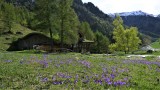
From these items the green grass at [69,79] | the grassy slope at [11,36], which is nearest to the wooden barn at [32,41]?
the grassy slope at [11,36]

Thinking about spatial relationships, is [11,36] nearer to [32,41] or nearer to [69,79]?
[32,41]

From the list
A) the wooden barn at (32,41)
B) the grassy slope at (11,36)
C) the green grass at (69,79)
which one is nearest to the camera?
the green grass at (69,79)

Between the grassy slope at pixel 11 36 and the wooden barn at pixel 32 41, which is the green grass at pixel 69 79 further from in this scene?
the grassy slope at pixel 11 36

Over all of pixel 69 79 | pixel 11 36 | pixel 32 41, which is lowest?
pixel 69 79

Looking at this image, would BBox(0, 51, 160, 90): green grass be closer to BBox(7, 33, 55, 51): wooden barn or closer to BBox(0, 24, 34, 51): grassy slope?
BBox(7, 33, 55, 51): wooden barn

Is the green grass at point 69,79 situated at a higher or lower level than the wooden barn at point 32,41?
lower

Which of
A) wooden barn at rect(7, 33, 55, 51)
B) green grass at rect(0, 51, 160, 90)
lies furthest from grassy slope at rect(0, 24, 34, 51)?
green grass at rect(0, 51, 160, 90)

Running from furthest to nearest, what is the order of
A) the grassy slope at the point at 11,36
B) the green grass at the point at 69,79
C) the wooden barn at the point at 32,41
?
1. the grassy slope at the point at 11,36
2. the wooden barn at the point at 32,41
3. the green grass at the point at 69,79

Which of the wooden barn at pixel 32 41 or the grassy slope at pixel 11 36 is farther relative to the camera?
the grassy slope at pixel 11 36

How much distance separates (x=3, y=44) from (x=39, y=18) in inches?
1610

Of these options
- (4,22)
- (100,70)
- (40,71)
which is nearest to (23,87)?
(40,71)

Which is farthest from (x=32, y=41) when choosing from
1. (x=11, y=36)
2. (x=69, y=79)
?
(x=69, y=79)

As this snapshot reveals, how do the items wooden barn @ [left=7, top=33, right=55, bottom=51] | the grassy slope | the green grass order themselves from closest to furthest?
the green grass < wooden barn @ [left=7, top=33, right=55, bottom=51] < the grassy slope

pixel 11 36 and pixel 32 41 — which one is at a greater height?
pixel 11 36
